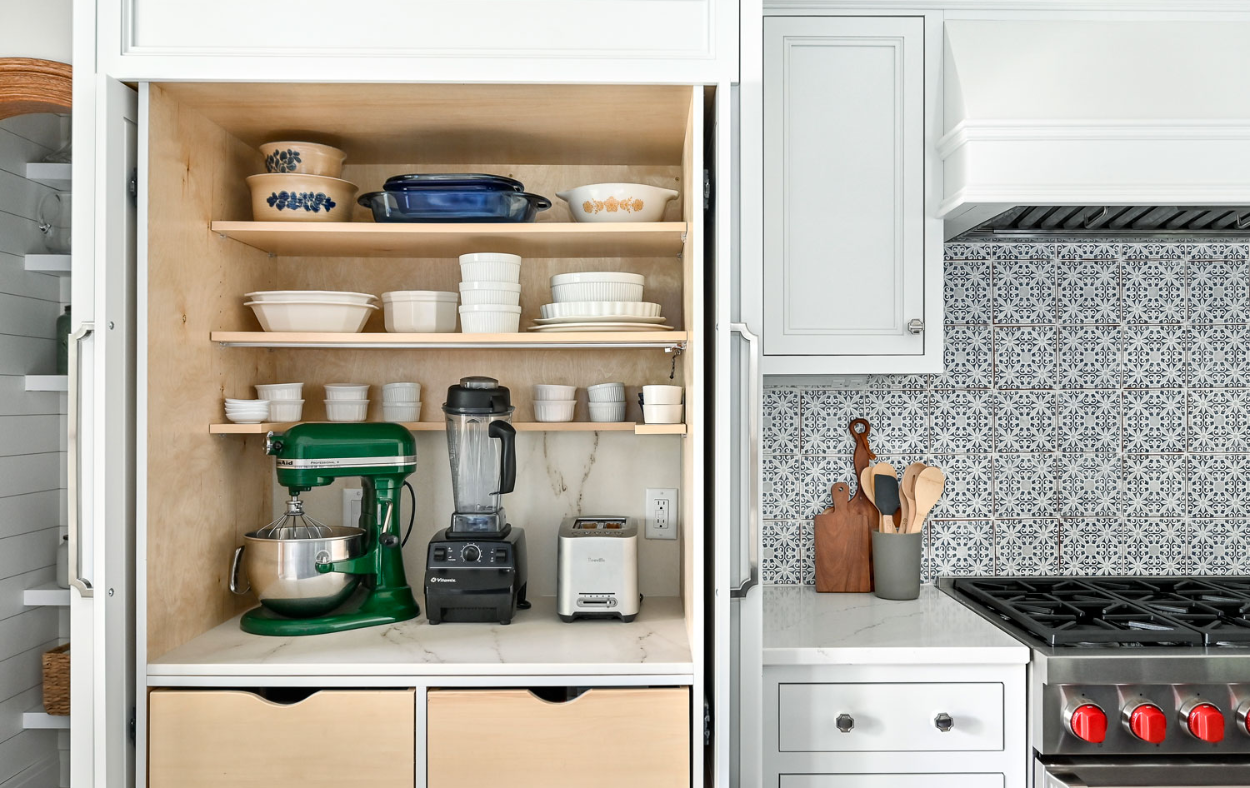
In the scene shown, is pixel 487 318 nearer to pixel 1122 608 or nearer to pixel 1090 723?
pixel 1090 723

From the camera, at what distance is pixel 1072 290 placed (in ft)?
7.16

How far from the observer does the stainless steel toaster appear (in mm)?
1757

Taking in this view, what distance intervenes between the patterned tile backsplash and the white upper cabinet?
0.34 metres

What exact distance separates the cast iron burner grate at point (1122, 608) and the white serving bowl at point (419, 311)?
1.39m

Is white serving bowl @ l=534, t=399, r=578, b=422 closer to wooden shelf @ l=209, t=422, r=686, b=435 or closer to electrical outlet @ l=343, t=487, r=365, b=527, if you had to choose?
wooden shelf @ l=209, t=422, r=686, b=435

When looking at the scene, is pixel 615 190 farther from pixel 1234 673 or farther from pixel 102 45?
pixel 1234 673

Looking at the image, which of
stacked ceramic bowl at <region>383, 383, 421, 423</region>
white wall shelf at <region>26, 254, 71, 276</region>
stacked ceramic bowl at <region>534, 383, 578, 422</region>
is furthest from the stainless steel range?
white wall shelf at <region>26, 254, 71, 276</region>

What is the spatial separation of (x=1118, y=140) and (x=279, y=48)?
1650 millimetres

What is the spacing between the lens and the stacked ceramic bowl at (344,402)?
6.28 ft

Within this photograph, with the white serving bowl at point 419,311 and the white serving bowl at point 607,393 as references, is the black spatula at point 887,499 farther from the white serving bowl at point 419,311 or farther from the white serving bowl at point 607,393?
the white serving bowl at point 419,311

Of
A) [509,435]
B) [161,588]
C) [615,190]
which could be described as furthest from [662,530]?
[161,588]


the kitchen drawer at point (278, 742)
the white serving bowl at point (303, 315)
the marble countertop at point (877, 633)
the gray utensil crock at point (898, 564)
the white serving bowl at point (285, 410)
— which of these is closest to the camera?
the kitchen drawer at point (278, 742)

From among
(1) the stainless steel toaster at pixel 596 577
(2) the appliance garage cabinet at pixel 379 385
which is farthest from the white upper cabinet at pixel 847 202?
(1) the stainless steel toaster at pixel 596 577

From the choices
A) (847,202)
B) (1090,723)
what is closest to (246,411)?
(847,202)
